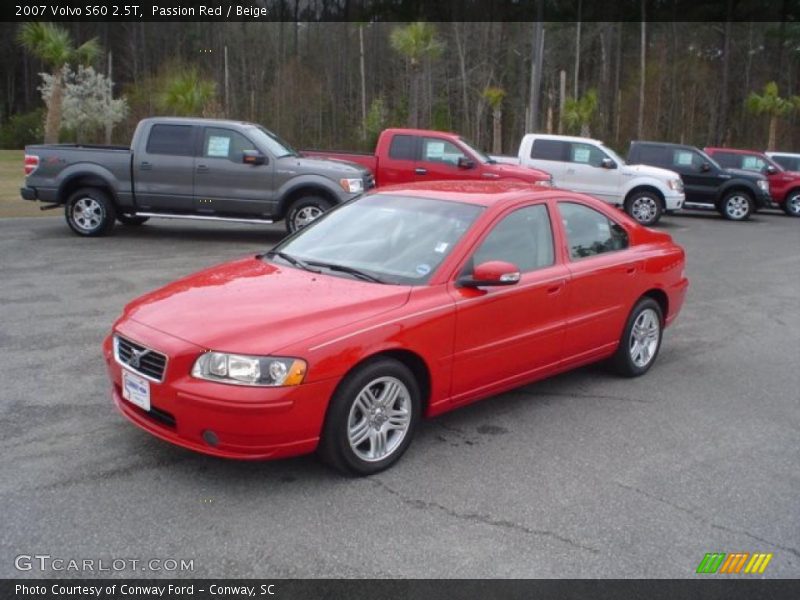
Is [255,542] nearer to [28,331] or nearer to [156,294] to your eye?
[156,294]

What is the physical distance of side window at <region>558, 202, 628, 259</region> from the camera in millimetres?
5605

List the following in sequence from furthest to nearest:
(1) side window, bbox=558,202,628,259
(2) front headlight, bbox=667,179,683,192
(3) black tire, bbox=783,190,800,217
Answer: (3) black tire, bbox=783,190,800,217, (2) front headlight, bbox=667,179,683,192, (1) side window, bbox=558,202,628,259

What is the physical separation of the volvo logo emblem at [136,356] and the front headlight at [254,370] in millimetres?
425

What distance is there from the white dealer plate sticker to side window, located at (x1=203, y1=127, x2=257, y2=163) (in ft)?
29.1

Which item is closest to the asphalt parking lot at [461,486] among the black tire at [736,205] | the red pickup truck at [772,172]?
the black tire at [736,205]

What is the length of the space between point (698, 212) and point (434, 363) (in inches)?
816

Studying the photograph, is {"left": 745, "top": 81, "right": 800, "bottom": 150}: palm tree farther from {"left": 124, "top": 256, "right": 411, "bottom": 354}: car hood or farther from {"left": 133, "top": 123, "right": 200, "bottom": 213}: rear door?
{"left": 124, "top": 256, "right": 411, "bottom": 354}: car hood

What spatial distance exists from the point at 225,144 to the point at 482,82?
35018 millimetres

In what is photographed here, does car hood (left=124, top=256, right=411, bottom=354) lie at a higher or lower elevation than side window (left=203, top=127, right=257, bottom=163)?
lower

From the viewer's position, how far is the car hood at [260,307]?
156 inches

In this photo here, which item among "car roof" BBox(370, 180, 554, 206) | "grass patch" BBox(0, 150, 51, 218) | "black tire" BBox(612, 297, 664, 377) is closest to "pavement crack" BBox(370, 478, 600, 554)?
"car roof" BBox(370, 180, 554, 206)

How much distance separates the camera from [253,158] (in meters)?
12.6

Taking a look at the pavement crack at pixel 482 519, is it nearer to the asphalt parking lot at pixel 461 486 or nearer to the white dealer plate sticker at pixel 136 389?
the asphalt parking lot at pixel 461 486
